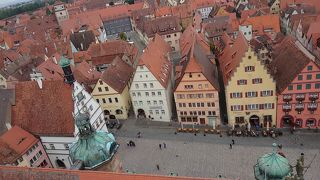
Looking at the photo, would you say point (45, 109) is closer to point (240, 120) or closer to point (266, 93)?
point (240, 120)

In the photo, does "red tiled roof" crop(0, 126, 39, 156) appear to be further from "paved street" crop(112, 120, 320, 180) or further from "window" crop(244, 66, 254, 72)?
"window" crop(244, 66, 254, 72)

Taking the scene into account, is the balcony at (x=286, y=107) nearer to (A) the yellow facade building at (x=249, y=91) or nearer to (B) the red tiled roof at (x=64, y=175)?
(A) the yellow facade building at (x=249, y=91)

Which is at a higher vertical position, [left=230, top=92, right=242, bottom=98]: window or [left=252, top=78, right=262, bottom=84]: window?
[left=252, top=78, right=262, bottom=84]: window

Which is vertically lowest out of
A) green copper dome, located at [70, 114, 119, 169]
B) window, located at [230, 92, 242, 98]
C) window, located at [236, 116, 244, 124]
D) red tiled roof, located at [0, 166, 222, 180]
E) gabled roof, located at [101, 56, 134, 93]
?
window, located at [236, 116, 244, 124]

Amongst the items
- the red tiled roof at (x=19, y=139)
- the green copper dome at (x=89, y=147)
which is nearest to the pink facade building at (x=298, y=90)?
the green copper dome at (x=89, y=147)

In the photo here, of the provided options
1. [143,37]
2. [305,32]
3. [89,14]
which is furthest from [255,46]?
[89,14]

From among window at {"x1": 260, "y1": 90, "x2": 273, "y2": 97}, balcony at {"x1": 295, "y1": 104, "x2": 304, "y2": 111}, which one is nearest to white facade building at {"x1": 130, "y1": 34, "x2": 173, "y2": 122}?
window at {"x1": 260, "y1": 90, "x2": 273, "y2": 97}

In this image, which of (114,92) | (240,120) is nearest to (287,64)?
(240,120)
